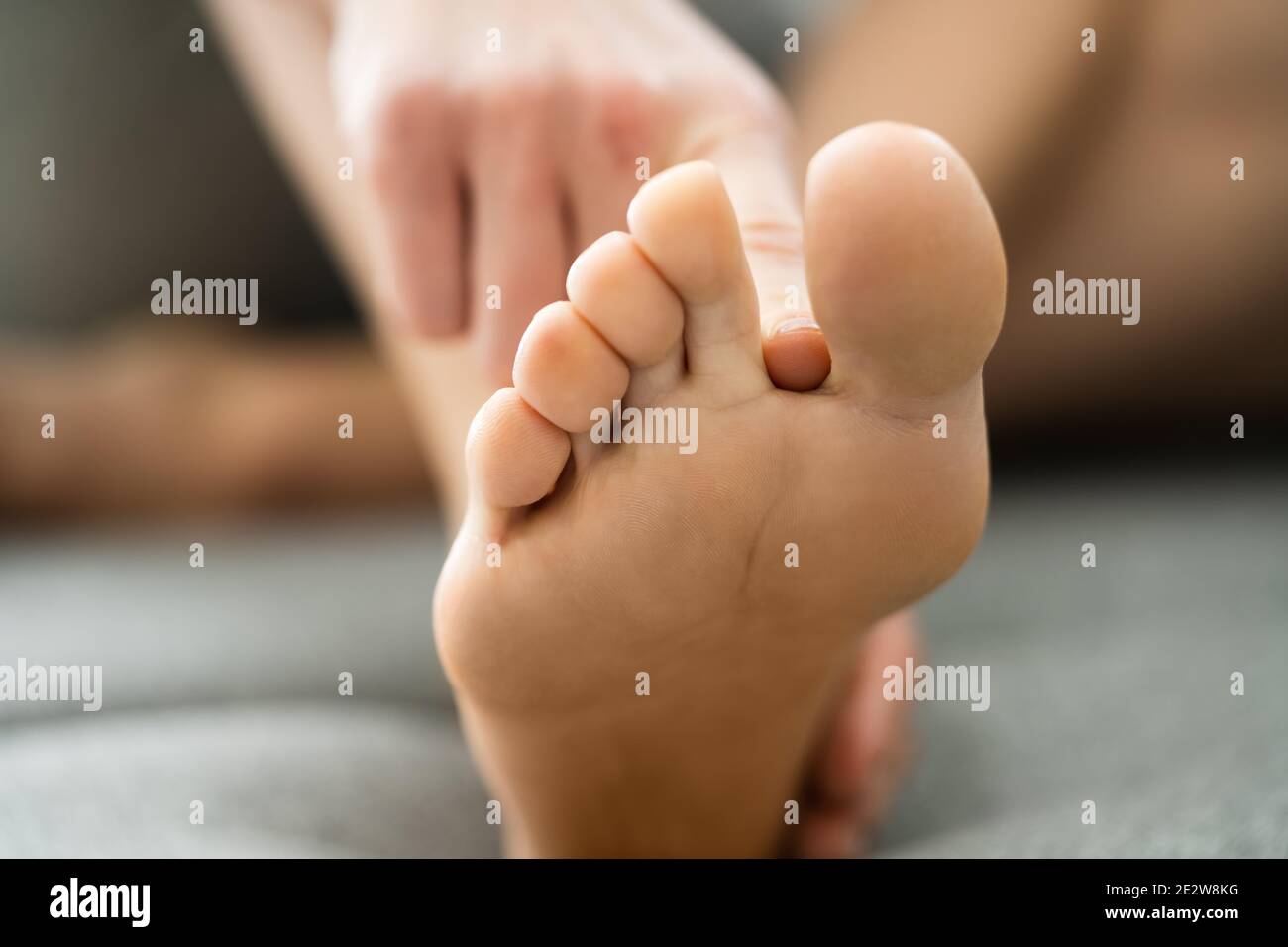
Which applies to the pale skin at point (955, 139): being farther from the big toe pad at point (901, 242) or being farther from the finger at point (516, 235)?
the big toe pad at point (901, 242)

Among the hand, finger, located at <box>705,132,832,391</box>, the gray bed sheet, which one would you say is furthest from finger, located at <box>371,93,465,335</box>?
the gray bed sheet

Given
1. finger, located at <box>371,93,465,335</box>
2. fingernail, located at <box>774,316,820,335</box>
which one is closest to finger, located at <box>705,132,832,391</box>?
fingernail, located at <box>774,316,820,335</box>

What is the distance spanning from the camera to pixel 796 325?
365 millimetres

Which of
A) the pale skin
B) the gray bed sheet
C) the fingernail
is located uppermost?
the pale skin

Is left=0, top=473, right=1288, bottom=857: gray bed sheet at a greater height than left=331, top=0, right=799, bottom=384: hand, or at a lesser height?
lesser

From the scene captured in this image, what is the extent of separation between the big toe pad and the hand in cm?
13

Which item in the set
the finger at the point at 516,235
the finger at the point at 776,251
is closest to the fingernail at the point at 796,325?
the finger at the point at 776,251

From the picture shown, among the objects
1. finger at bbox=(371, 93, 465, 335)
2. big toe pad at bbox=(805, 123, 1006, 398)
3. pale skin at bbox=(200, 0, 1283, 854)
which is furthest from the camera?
pale skin at bbox=(200, 0, 1283, 854)

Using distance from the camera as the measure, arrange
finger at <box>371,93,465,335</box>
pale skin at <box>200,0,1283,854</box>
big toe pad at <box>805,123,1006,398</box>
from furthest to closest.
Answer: pale skin at <box>200,0,1283,854</box>
finger at <box>371,93,465,335</box>
big toe pad at <box>805,123,1006,398</box>

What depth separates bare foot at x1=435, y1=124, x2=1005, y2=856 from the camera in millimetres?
324

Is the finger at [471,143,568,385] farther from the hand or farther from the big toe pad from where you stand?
the big toe pad

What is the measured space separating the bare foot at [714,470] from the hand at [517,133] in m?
0.12

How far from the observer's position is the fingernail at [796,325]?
36 cm

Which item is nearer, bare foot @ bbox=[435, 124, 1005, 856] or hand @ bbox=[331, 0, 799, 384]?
bare foot @ bbox=[435, 124, 1005, 856]
